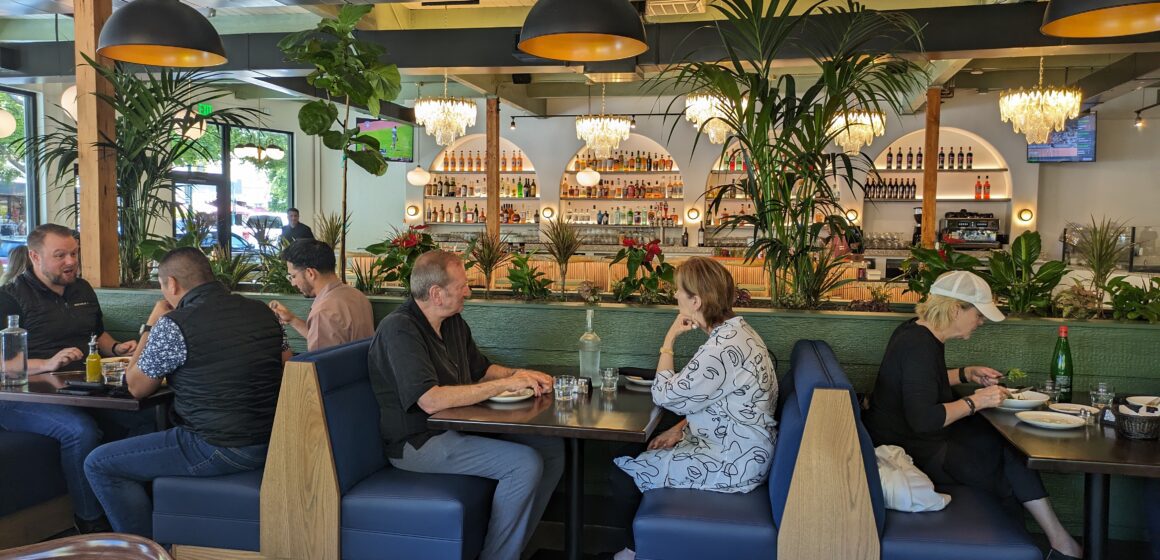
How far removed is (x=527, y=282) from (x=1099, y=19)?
2861 mm

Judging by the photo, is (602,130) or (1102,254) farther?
(602,130)

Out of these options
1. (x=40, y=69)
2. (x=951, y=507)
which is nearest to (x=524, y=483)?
(x=951, y=507)

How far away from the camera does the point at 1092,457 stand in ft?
8.55

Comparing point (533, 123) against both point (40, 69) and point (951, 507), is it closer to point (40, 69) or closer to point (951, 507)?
point (40, 69)

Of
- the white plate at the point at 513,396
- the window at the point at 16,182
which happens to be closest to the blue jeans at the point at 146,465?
the white plate at the point at 513,396

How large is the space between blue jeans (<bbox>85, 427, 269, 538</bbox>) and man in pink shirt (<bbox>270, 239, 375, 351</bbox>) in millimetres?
808

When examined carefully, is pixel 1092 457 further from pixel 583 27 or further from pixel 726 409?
pixel 583 27

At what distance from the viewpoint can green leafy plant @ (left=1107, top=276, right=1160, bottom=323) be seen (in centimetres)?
386

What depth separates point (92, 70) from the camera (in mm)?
5273

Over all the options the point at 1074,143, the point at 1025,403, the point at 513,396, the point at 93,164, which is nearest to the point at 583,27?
the point at 513,396

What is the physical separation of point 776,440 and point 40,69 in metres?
8.01

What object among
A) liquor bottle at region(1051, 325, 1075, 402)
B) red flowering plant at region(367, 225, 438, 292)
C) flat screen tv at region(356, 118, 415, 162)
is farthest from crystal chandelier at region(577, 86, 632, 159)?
liquor bottle at region(1051, 325, 1075, 402)

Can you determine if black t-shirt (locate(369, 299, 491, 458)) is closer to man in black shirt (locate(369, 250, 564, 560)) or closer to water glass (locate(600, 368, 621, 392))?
man in black shirt (locate(369, 250, 564, 560))

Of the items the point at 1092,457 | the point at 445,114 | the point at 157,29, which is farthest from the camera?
the point at 445,114
